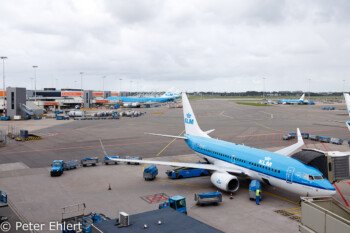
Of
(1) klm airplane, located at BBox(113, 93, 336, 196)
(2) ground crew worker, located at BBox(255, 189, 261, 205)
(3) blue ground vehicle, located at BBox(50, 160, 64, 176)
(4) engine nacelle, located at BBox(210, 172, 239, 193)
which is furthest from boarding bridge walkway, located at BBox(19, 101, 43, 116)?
(2) ground crew worker, located at BBox(255, 189, 261, 205)

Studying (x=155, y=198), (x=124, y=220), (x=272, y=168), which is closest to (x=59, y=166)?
(x=155, y=198)

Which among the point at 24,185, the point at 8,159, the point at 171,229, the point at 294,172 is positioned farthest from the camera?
the point at 8,159

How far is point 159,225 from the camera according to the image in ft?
50.4

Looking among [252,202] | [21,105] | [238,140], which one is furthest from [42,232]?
[21,105]

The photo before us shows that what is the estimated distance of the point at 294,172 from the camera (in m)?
24.2

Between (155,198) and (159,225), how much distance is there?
11.9 m

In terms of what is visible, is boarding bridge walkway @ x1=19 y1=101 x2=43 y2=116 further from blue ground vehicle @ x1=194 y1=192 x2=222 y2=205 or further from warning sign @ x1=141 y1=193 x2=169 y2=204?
blue ground vehicle @ x1=194 y1=192 x2=222 y2=205

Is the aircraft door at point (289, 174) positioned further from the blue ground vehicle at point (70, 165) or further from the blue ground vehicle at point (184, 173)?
the blue ground vehicle at point (70, 165)

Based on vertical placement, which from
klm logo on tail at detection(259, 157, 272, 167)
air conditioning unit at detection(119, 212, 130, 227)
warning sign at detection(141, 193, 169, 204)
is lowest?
warning sign at detection(141, 193, 169, 204)

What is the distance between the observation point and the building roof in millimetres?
14781

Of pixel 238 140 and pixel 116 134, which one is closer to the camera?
pixel 238 140

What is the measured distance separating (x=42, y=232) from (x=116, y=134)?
Result: 46015mm

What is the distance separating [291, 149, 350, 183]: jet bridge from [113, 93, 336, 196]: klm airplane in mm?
1247

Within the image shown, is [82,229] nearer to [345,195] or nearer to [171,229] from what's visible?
[171,229]
